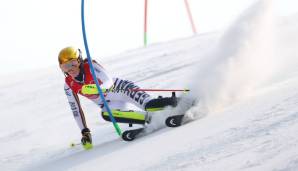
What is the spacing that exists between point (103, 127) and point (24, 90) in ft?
28.4

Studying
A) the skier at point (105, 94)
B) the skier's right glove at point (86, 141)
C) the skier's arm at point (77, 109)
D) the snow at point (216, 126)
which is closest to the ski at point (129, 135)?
the snow at point (216, 126)

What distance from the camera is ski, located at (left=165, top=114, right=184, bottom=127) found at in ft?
17.5

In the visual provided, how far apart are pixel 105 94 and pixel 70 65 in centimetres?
53

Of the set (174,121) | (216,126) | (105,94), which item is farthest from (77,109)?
(216,126)

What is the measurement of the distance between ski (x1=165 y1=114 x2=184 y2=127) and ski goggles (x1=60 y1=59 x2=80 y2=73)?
1.27 metres

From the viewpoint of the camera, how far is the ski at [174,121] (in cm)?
534

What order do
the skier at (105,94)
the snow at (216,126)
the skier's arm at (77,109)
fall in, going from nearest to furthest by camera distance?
the snow at (216,126) → the skier at (105,94) → the skier's arm at (77,109)

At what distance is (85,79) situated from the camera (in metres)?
6.07

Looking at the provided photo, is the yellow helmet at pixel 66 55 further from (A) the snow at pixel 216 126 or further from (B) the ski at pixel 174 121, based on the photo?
(B) the ski at pixel 174 121

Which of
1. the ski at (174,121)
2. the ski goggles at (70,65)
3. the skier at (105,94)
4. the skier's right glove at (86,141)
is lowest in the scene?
the skier's right glove at (86,141)

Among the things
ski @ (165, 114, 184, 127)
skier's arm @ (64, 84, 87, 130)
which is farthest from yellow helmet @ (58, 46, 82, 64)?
ski @ (165, 114, 184, 127)

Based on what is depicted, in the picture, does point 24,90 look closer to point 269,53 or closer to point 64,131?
point 64,131

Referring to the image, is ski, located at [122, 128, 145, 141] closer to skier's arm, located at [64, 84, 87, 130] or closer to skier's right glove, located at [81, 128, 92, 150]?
skier's right glove, located at [81, 128, 92, 150]

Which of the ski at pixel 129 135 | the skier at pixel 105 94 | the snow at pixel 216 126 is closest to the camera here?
the snow at pixel 216 126
